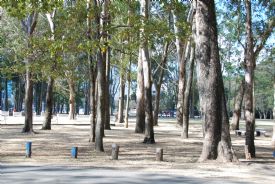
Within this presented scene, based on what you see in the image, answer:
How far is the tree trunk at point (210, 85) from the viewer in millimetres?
14914

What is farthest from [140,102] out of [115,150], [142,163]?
[142,163]

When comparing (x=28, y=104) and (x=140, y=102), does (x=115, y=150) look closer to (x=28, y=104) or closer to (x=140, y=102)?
(x=28, y=104)

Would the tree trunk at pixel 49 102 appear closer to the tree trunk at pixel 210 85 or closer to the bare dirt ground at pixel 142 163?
the bare dirt ground at pixel 142 163

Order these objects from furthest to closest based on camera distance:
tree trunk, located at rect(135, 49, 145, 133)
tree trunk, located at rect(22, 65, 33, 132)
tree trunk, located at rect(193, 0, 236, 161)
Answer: tree trunk, located at rect(135, 49, 145, 133) → tree trunk, located at rect(22, 65, 33, 132) → tree trunk, located at rect(193, 0, 236, 161)

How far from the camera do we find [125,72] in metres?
43.7

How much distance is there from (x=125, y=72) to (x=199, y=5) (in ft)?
95.0

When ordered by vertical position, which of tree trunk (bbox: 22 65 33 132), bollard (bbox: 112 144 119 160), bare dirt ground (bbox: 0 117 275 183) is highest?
tree trunk (bbox: 22 65 33 132)

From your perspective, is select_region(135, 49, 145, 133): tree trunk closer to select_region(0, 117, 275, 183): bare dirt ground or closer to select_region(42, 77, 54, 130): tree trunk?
select_region(42, 77, 54, 130): tree trunk

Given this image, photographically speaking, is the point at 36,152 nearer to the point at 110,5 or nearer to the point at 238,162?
the point at 110,5

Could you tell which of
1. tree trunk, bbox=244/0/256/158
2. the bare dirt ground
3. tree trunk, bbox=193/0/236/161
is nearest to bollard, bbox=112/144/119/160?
the bare dirt ground

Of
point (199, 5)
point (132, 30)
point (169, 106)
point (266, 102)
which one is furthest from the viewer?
point (169, 106)

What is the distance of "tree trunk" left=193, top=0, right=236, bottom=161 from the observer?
14.9 meters

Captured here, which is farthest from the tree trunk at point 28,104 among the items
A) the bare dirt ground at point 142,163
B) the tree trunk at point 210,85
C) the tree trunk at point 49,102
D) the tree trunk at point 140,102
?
the tree trunk at point 210,85

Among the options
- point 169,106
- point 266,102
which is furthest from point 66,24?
point 169,106
